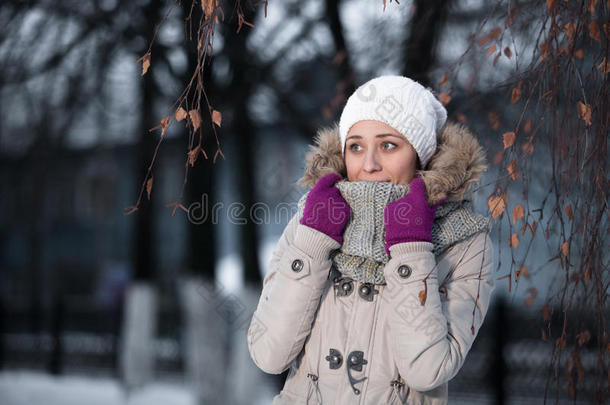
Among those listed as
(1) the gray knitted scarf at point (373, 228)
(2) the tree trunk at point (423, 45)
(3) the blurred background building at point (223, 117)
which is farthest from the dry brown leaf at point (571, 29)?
(2) the tree trunk at point (423, 45)

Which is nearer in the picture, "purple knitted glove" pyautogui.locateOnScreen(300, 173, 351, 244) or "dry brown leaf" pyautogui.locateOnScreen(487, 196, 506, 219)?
"dry brown leaf" pyautogui.locateOnScreen(487, 196, 506, 219)

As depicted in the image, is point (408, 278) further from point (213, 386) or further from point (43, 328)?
point (43, 328)

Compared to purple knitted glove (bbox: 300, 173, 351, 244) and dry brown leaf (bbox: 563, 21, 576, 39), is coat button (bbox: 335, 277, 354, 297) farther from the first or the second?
dry brown leaf (bbox: 563, 21, 576, 39)

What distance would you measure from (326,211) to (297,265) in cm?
18

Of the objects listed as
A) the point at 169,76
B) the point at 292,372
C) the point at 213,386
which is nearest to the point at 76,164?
the point at 169,76

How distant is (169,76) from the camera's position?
5699mm

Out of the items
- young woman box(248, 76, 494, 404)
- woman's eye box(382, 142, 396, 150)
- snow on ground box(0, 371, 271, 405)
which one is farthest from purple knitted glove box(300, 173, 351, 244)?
snow on ground box(0, 371, 271, 405)

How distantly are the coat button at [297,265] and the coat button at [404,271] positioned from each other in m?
0.28

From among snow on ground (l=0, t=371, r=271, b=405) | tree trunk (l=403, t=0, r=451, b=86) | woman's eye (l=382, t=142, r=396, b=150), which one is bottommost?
snow on ground (l=0, t=371, r=271, b=405)

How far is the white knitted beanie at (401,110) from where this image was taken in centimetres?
193

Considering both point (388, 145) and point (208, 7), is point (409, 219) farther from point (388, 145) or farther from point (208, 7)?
point (208, 7)

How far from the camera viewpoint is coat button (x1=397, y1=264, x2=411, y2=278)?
170cm

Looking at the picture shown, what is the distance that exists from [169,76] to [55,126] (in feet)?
4.81

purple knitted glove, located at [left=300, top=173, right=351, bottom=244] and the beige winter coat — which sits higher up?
purple knitted glove, located at [left=300, top=173, right=351, bottom=244]
